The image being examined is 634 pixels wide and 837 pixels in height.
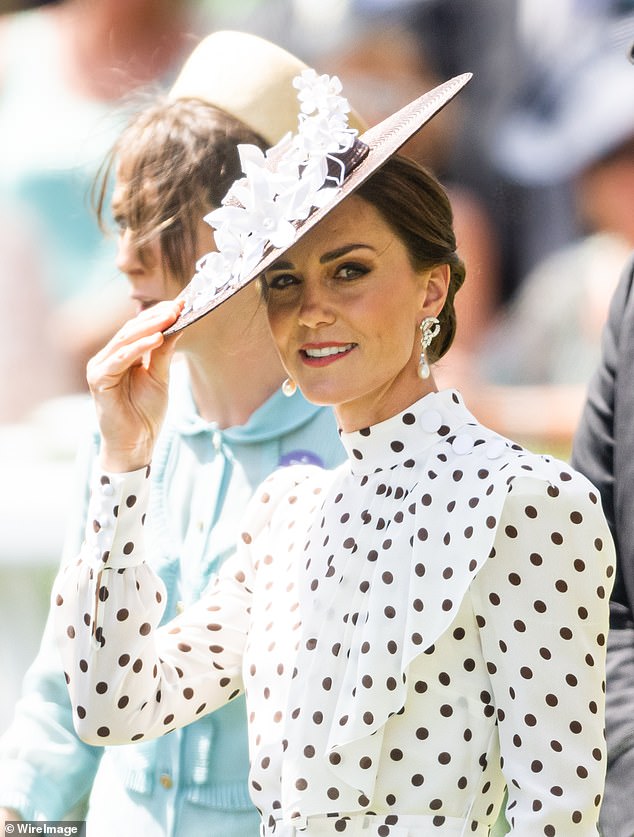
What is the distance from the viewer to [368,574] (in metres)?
1.53

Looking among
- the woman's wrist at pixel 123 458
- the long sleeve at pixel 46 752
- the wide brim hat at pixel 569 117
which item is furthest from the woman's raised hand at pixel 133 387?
the wide brim hat at pixel 569 117

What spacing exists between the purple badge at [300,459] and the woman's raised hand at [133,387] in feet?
1.42

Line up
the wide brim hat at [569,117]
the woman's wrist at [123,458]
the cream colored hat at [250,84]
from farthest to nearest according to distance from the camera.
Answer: the wide brim hat at [569,117]
the cream colored hat at [250,84]
the woman's wrist at [123,458]

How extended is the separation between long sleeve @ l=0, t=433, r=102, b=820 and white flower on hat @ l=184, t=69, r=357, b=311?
73 centimetres

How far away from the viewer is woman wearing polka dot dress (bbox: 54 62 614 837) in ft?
4.57

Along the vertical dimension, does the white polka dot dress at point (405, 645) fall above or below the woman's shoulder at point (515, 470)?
below

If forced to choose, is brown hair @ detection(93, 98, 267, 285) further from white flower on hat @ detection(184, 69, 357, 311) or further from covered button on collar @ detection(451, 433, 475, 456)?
covered button on collar @ detection(451, 433, 475, 456)

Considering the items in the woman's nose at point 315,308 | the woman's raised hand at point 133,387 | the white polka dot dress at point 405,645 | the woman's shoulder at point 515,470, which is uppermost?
the woman's nose at point 315,308

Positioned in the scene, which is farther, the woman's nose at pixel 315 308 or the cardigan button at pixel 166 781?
the cardigan button at pixel 166 781

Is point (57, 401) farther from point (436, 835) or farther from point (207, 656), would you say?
point (436, 835)

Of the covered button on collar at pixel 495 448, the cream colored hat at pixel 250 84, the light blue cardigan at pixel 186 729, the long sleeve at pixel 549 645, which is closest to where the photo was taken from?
the long sleeve at pixel 549 645

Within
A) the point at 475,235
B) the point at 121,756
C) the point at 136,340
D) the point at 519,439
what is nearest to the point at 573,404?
the point at 519,439

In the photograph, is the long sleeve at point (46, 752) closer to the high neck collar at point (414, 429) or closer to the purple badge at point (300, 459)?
the purple badge at point (300, 459)

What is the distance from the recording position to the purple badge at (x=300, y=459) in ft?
6.66
